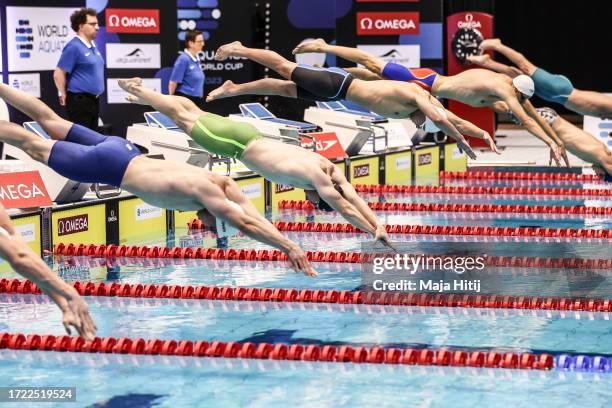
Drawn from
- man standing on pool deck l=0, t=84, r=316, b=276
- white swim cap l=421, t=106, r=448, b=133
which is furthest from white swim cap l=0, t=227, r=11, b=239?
white swim cap l=421, t=106, r=448, b=133

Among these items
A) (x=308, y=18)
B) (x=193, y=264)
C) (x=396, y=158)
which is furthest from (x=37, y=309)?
(x=308, y=18)

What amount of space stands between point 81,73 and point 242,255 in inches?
110

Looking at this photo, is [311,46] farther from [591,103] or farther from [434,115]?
[591,103]

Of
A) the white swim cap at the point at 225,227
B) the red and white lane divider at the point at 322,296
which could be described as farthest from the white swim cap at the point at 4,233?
the red and white lane divider at the point at 322,296

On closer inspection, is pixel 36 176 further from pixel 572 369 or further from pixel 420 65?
pixel 420 65

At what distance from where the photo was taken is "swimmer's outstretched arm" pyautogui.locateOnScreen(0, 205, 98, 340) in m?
5.17

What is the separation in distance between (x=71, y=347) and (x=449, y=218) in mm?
6151

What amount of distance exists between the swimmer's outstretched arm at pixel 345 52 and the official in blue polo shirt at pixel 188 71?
3.76 m

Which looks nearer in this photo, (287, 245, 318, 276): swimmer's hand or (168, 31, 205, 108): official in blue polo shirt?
(287, 245, 318, 276): swimmer's hand

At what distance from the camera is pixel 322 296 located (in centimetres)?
827

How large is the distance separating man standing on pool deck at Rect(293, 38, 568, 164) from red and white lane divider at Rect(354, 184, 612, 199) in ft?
14.2

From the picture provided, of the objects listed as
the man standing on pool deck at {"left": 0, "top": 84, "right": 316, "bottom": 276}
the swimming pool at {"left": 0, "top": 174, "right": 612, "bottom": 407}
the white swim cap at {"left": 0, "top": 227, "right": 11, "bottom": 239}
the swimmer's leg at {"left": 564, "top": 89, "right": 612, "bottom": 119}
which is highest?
the swimmer's leg at {"left": 564, "top": 89, "right": 612, "bottom": 119}

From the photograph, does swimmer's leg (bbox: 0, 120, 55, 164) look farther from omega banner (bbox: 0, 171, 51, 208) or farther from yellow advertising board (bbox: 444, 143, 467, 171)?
yellow advertising board (bbox: 444, 143, 467, 171)

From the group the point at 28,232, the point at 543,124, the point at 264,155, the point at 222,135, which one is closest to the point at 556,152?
the point at 543,124
